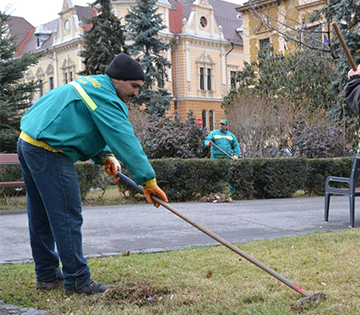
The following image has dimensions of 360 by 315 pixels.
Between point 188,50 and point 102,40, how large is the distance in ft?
74.7

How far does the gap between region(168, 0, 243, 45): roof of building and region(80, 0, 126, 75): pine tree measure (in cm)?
2385

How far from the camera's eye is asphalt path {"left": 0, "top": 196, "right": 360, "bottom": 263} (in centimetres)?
649

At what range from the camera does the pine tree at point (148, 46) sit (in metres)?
32.5

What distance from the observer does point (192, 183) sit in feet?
39.2

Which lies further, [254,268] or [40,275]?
[254,268]

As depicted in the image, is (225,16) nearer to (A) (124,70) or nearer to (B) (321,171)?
(B) (321,171)

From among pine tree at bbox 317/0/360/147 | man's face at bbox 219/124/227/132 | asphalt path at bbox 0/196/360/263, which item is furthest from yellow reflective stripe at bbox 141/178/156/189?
pine tree at bbox 317/0/360/147

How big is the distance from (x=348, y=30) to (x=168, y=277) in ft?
42.1

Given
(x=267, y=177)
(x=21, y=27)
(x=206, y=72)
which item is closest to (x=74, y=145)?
(x=267, y=177)

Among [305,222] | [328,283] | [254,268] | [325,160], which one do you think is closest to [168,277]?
[254,268]

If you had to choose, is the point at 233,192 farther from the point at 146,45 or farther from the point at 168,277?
the point at 146,45

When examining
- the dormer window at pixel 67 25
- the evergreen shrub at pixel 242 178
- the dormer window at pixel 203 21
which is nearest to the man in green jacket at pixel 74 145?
the evergreen shrub at pixel 242 178

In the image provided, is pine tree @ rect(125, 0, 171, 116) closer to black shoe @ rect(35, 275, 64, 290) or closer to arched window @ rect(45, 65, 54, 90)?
arched window @ rect(45, 65, 54, 90)

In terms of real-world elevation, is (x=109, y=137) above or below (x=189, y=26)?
below
